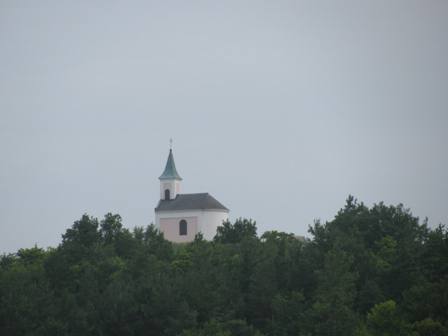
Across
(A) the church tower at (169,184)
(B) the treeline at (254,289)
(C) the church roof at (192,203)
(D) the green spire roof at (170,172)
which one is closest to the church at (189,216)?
(C) the church roof at (192,203)

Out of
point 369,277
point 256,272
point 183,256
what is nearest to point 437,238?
point 369,277

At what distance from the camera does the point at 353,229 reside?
238 feet

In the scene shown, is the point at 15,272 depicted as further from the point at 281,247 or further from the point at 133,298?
the point at 281,247

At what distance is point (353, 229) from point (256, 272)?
9.10 m

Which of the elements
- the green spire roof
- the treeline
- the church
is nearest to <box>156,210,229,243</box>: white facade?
the church

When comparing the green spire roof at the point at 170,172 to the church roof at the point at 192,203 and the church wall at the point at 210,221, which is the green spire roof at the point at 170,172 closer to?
the church roof at the point at 192,203

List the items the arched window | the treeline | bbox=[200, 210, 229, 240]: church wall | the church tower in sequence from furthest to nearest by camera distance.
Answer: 1. the church tower
2. the arched window
3. bbox=[200, 210, 229, 240]: church wall
4. the treeline

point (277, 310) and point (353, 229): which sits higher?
point (353, 229)

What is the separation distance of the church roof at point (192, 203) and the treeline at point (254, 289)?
28.8 m

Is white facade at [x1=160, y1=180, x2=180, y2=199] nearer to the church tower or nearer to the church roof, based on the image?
the church tower

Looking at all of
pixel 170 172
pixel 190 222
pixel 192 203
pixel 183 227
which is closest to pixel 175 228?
pixel 183 227

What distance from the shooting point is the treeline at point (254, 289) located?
5819 cm

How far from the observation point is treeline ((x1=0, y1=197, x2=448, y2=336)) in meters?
58.2

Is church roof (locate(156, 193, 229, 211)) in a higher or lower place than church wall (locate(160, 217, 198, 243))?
higher
